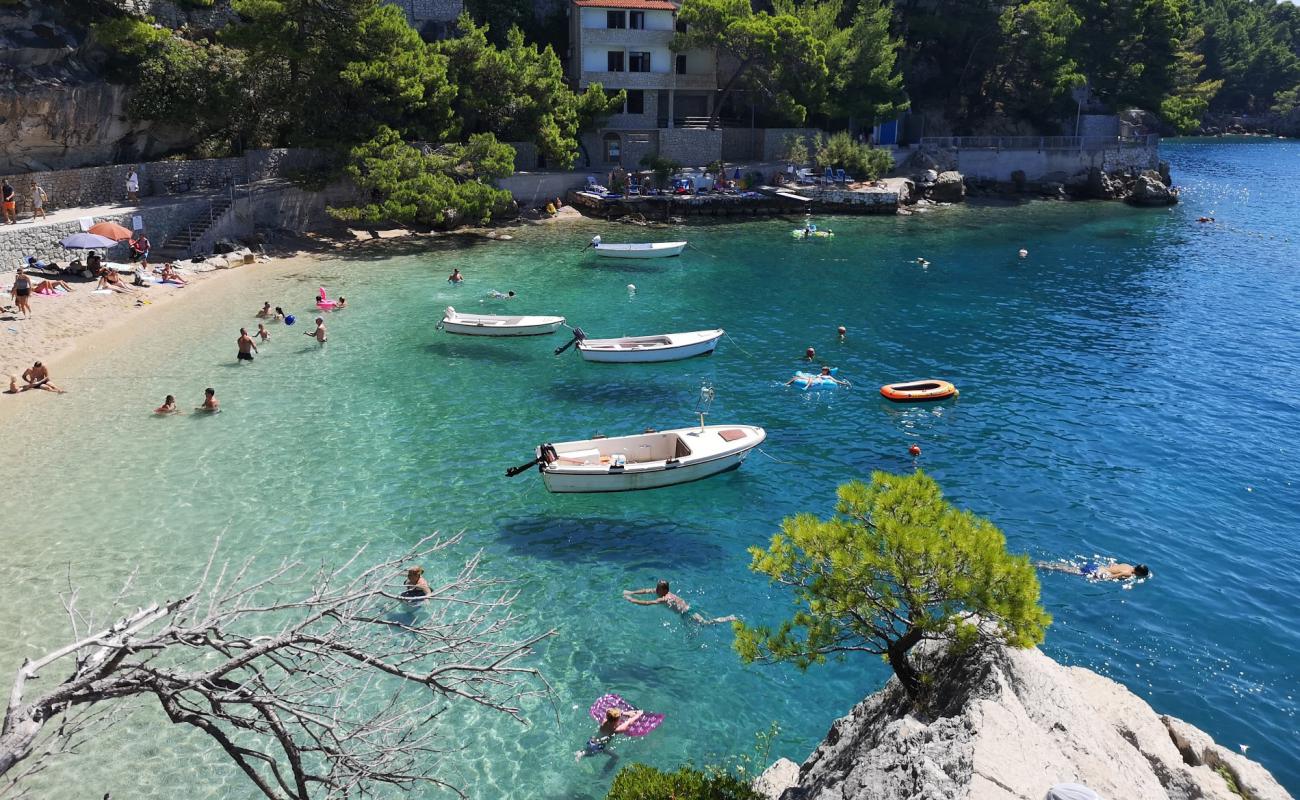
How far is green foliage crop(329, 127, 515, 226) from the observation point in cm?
5056

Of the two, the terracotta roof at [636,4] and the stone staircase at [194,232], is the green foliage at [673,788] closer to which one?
the stone staircase at [194,232]

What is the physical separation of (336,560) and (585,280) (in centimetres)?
2835

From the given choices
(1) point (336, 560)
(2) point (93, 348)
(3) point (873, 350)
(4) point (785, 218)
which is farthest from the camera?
(4) point (785, 218)

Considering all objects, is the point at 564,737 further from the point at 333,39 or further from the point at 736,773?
the point at 333,39

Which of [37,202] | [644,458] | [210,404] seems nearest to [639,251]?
[644,458]

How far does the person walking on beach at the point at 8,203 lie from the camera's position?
40.0 meters

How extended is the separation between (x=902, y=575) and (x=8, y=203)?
1749 inches

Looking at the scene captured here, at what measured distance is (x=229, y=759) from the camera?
591 inches

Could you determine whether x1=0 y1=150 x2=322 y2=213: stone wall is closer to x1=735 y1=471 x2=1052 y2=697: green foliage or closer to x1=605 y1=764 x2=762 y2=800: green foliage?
x1=605 y1=764 x2=762 y2=800: green foliage

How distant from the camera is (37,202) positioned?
4172cm

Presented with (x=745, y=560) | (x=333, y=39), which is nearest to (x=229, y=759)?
(x=745, y=560)

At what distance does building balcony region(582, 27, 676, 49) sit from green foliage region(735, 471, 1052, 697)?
208ft

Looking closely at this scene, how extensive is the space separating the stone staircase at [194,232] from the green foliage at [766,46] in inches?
1444

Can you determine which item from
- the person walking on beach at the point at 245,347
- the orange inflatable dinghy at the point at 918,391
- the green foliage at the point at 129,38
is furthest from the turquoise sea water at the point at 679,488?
the green foliage at the point at 129,38
